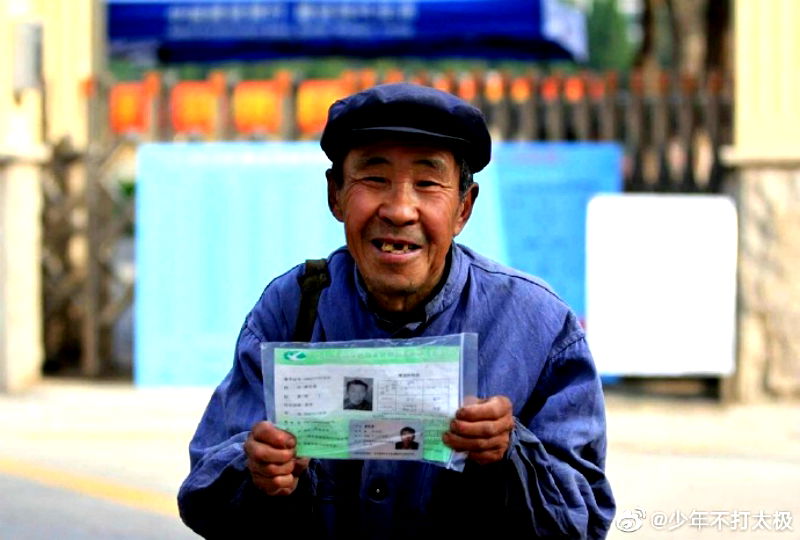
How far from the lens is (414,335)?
8.64ft

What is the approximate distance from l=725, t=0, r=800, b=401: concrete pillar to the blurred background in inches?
0.5

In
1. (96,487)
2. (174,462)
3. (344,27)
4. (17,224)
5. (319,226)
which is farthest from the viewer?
(344,27)

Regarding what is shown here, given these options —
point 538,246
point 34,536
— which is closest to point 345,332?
point 34,536

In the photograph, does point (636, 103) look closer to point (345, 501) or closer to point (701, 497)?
point (701, 497)

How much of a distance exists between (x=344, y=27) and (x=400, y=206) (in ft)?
44.2

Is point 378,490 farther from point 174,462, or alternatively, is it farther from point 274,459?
point 174,462

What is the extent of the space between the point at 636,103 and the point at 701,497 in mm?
3896

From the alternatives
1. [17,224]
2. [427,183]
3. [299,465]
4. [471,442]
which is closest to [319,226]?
[17,224]

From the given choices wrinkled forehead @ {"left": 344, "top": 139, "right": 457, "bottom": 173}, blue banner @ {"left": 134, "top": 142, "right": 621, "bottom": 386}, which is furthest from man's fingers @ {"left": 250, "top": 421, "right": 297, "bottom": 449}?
blue banner @ {"left": 134, "top": 142, "right": 621, "bottom": 386}

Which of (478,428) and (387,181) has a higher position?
(387,181)

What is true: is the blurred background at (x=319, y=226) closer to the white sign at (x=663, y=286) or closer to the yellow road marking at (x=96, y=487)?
the white sign at (x=663, y=286)

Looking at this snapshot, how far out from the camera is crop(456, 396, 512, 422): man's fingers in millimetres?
2404

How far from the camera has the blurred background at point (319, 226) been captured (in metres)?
10.4

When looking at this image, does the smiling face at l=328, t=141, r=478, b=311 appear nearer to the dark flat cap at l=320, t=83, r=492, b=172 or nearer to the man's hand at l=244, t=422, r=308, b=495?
the dark flat cap at l=320, t=83, r=492, b=172
